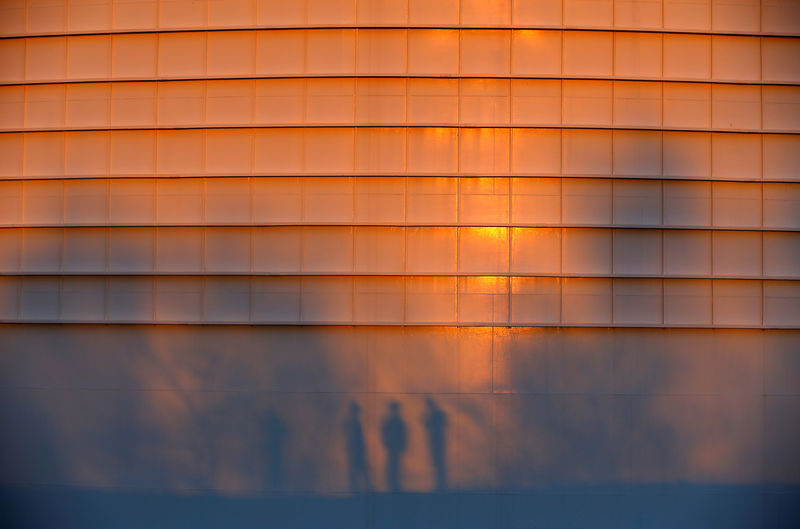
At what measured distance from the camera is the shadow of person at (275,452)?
34.8 feet

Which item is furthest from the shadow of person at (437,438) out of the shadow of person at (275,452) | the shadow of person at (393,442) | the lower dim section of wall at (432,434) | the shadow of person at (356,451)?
the shadow of person at (275,452)

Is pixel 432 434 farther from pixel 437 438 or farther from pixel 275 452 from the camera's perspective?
pixel 275 452

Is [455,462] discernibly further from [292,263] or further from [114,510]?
[114,510]

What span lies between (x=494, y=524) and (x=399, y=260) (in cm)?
467

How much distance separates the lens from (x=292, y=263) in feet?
35.4

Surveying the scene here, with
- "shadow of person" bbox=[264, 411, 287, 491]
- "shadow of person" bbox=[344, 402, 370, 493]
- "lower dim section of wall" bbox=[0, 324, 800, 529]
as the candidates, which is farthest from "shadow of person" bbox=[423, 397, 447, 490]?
"shadow of person" bbox=[264, 411, 287, 491]

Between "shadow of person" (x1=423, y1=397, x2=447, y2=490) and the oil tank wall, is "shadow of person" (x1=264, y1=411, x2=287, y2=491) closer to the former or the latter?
the oil tank wall

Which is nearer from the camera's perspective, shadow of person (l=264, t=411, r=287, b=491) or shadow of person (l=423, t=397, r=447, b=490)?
shadow of person (l=423, t=397, r=447, b=490)

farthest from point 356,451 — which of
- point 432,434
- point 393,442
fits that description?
point 432,434

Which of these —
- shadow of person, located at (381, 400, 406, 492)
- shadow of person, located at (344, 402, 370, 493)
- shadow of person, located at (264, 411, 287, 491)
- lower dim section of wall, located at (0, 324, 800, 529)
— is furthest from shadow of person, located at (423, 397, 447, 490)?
shadow of person, located at (264, 411, 287, 491)

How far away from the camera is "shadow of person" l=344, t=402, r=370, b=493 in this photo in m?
10.5

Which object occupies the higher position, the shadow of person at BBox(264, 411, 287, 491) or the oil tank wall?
the oil tank wall

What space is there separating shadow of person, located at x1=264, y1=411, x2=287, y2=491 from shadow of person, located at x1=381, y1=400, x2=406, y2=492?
173cm

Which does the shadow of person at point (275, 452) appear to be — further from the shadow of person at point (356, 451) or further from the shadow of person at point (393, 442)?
the shadow of person at point (393, 442)
